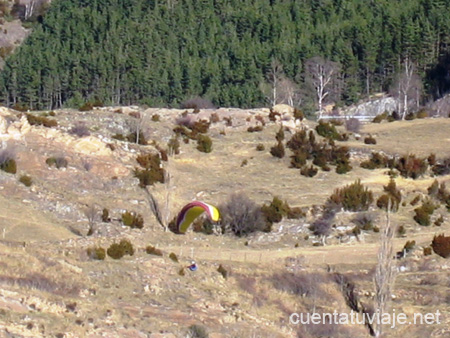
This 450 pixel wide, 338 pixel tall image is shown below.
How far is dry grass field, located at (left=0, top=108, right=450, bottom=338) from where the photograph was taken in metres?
27.4

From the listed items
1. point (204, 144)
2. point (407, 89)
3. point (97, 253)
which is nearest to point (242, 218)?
point (204, 144)

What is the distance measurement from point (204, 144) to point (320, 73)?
23.0 m

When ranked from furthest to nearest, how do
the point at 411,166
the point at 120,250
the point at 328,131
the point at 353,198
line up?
the point at 328,131 → the point at 411,166 → the point at 353,198 → the point at 120,250

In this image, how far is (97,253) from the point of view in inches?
1284

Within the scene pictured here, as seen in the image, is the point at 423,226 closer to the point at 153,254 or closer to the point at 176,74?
the point at 153,254

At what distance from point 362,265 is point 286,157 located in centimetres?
1612

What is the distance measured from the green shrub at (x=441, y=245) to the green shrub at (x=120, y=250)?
38.2 ft

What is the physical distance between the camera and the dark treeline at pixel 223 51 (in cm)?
7531

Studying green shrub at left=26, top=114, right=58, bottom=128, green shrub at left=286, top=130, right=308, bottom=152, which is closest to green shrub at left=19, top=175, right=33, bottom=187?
green shrub at left=26, top=114, right=58, bottom=128

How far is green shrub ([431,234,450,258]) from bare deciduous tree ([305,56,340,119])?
114ft

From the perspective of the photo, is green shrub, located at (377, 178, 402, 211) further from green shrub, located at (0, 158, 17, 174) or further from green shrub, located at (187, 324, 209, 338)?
green shrub, located at (187, 324, 209, 338)

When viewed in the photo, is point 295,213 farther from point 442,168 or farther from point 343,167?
point 442,168

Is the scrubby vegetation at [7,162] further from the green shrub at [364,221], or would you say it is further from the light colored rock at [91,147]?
the green shrub at [364,221]

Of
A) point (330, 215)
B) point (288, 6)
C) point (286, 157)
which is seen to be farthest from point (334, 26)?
point (330, 215)
